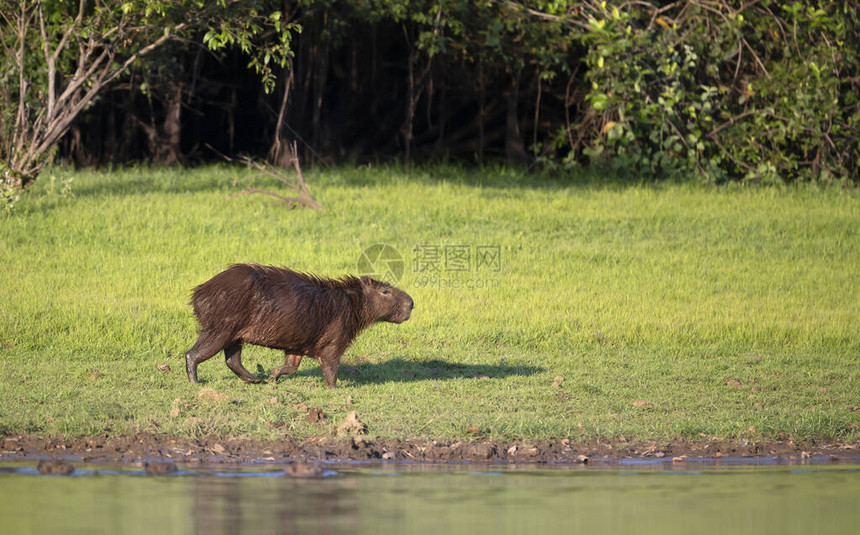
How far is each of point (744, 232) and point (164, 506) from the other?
8950mm

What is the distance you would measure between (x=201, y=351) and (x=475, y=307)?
10.3 ft

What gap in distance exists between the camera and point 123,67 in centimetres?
1271

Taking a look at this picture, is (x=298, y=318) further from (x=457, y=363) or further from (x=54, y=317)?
(x=54, y=317)

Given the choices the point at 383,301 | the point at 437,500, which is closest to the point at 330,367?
the point at 383,301

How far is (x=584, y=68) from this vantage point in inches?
710

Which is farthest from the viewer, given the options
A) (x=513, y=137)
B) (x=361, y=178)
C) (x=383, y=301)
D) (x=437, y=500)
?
(x=513, y=137)

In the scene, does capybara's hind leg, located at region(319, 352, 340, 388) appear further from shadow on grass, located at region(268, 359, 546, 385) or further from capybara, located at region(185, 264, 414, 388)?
shadow on grass, located at region(268, 359, 546, 385)

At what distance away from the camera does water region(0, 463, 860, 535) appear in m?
4.88

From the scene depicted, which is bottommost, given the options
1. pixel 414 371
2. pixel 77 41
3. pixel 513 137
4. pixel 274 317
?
pixel 414 371

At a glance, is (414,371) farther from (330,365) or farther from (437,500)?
(437,500)

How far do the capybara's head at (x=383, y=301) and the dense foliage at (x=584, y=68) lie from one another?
489 centimetres

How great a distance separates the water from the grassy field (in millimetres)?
765

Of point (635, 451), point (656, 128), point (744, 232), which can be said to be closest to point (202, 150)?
point (656, 128)

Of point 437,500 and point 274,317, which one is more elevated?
point 274,317
